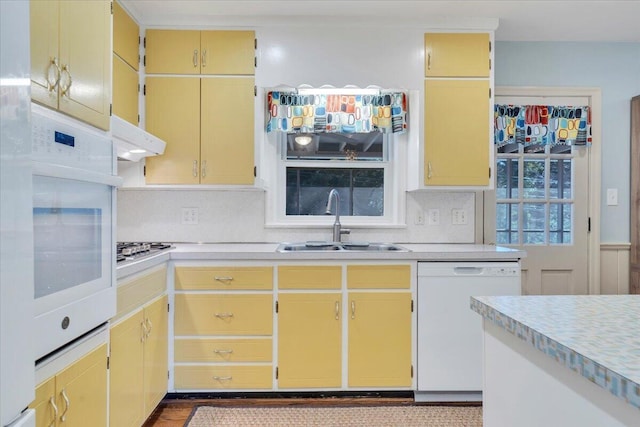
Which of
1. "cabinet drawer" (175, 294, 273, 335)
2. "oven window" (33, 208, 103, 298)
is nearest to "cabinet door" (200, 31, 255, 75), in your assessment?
"cabinet drawer" (175, 294, 273, 335)

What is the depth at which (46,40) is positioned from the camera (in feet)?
3.65

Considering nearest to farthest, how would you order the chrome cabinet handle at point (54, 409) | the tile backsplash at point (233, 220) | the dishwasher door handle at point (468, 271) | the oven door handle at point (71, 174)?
the oven door handle at point (71, 174), the chrome cabinet handle at point (54, 409), the dishwasher door handle at point (468, 271), the tile backsplash at point (233, 220)

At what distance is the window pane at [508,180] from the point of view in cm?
302

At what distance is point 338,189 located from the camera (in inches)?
120

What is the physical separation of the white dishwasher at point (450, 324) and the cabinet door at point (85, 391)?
165 cm

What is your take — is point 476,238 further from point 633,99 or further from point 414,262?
point 633,99

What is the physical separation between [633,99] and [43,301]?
12.5 feet

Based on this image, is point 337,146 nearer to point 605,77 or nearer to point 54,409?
point 605,77

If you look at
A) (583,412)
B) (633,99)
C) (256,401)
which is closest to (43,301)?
(583,412)

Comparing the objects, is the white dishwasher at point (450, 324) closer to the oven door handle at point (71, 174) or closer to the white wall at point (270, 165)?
the white wall at point (270, 165)

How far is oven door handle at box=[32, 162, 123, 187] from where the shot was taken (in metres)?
1.03

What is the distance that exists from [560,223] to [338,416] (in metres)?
2.16

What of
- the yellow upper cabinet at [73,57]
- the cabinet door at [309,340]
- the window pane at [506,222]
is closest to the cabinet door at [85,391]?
the yellow upper cabinet at [73,57]

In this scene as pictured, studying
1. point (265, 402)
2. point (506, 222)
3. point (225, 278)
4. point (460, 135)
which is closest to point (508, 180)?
point (506, 222)
